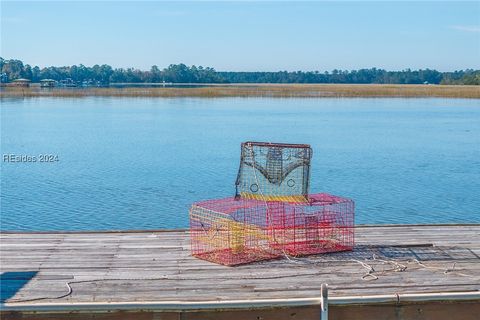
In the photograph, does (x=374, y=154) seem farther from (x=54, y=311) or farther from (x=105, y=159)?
(x=54, y=311)

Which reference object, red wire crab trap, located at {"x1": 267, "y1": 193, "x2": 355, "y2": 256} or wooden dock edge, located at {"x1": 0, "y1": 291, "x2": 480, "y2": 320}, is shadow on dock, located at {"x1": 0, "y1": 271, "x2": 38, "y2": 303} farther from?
red wire crab trap, located at {"x1": 267, "y1": 193, "x2": 355, "y2": 256}

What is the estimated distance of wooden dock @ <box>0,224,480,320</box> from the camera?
10.0 metres

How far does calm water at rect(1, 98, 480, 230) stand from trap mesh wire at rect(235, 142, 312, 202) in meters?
9.73

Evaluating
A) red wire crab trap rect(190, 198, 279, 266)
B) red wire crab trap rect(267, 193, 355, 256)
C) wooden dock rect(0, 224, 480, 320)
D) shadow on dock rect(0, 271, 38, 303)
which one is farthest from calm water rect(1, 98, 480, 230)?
shadow on dock rect(0, 271, 38, 303)

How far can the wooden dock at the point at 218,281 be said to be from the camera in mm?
10016

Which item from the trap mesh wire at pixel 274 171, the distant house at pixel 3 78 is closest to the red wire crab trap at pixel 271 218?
the trap mesh wire at pixel 274 171

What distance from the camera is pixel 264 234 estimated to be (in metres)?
12.7

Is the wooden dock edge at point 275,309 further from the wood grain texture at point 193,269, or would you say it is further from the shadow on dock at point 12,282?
the shadow on dock at point 12,282

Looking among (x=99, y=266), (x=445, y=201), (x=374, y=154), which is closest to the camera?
(x=99, y=266)

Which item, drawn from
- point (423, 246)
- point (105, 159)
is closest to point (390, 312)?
point (423, 246)

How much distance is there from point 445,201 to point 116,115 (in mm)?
43384

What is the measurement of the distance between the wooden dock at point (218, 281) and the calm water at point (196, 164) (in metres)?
10.1

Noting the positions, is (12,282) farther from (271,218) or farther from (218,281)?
(271,218)

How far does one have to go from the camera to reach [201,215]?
12930 mm
